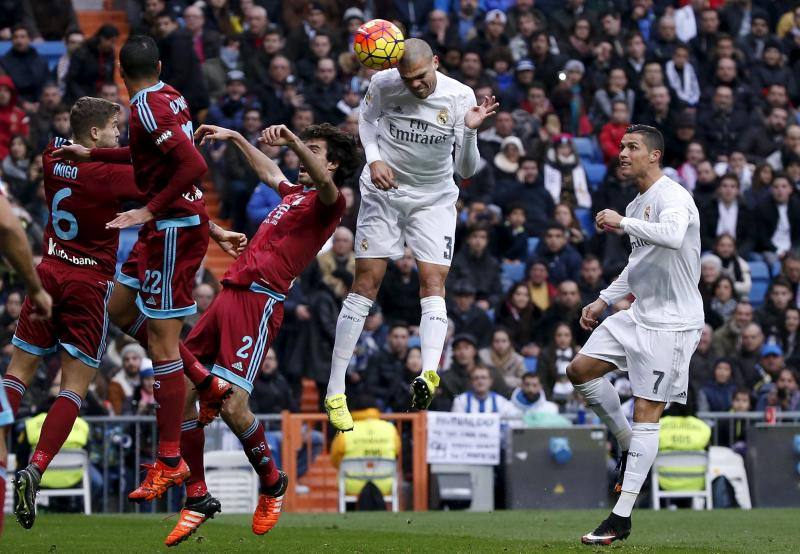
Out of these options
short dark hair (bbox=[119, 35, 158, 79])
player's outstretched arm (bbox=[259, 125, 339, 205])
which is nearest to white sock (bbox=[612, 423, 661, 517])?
player's outstretched arm (bbox=[259, 125, 339, 205])

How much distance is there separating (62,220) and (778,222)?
13.5 metres

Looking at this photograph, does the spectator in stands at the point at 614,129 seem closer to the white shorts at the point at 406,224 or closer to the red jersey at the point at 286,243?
the white shorts at the point at 406,224

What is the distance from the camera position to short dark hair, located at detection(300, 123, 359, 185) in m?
11.4

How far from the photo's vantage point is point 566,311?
1991 cm

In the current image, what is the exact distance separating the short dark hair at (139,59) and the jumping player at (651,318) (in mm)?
3506

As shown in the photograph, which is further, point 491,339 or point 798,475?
point 491,339

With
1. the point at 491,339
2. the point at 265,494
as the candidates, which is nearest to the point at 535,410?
the point at 491,339

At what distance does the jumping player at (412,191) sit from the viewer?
12.0m

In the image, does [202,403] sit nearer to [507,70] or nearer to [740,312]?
[740,312]

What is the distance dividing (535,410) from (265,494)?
718cm

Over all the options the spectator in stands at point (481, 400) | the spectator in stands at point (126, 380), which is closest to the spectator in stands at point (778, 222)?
the spectator in stands at point (481, 400)

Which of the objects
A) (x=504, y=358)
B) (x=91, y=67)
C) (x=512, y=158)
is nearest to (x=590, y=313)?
(x=504, y=358)

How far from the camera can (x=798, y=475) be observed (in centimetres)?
1745

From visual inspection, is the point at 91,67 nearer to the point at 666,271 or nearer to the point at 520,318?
the point at 520,318
